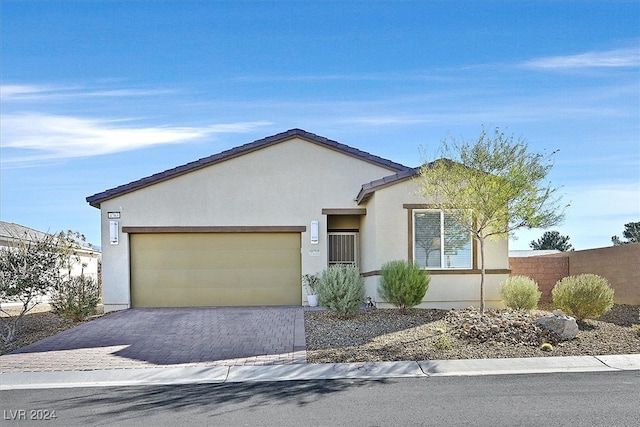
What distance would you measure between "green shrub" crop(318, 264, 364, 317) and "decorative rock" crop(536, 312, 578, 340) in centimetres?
431

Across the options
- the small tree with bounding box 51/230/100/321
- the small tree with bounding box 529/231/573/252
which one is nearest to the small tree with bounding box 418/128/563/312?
the small tree with bounding box 51/230/100/321

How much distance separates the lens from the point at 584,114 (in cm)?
1659

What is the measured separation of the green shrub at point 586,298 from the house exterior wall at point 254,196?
7301 mm

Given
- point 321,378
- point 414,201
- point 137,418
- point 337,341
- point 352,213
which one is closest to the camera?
point 137,418

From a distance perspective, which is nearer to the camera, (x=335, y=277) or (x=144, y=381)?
(x=144, y=381)

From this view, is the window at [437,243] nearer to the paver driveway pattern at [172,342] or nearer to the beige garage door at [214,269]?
the paver driveway pattern at [172,342]

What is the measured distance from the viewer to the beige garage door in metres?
20.3

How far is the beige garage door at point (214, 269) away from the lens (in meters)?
20.3

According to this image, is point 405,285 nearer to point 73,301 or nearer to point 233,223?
point 233,223

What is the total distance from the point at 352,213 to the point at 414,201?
3024 millimetres

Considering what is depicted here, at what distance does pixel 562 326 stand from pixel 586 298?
2.07 meters

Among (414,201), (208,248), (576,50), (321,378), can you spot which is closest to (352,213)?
(414,201)

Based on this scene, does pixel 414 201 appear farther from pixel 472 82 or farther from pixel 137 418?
pixel 137 418

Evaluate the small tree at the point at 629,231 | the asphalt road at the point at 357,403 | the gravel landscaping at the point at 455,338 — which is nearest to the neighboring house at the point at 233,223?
the gravel landscaping at the point at 455,338
